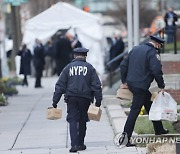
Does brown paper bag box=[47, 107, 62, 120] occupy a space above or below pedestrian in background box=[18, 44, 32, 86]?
above

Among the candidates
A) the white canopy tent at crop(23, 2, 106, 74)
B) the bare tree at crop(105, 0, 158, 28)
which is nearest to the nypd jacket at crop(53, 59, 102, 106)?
the white canopy tent at crop(23, 2, 106, 74)

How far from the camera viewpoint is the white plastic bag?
11398mm

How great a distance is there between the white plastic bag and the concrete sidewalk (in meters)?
0.66

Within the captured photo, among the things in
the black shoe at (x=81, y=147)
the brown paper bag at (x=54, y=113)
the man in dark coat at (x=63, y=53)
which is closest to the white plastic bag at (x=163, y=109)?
the black shoe at (x=81, y=147)

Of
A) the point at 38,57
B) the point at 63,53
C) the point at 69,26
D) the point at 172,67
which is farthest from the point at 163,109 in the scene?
the point at 69,26

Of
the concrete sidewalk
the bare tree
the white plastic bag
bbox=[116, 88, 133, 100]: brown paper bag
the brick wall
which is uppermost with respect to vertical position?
bbox=[116, 88, 133, 100]: brown paper bag

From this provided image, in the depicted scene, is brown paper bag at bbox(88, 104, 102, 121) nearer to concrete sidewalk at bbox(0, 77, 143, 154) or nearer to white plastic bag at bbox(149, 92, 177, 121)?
concrete sidewalk at bbox(0, 77, 143, 154)

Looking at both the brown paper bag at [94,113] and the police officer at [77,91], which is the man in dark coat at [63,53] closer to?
the police officer at [77,91]

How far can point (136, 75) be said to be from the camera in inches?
452

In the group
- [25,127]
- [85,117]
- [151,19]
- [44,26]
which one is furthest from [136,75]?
[151,19]

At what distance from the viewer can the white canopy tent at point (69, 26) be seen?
95.3 ft

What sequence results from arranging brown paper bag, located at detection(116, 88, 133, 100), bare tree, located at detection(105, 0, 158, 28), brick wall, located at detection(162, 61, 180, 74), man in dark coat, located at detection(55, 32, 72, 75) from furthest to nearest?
bare tree, located at detection(105, 0, 158, 28), man in dark coat, located at detection(55, 32, 72, 75), brick wall, located at detection(162, 61, 180, 74), brown paper bag, located at detection(116, 88, 133, 100)

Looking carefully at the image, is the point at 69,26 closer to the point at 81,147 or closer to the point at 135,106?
the point at 135,106

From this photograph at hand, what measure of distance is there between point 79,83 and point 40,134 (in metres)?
2.83
